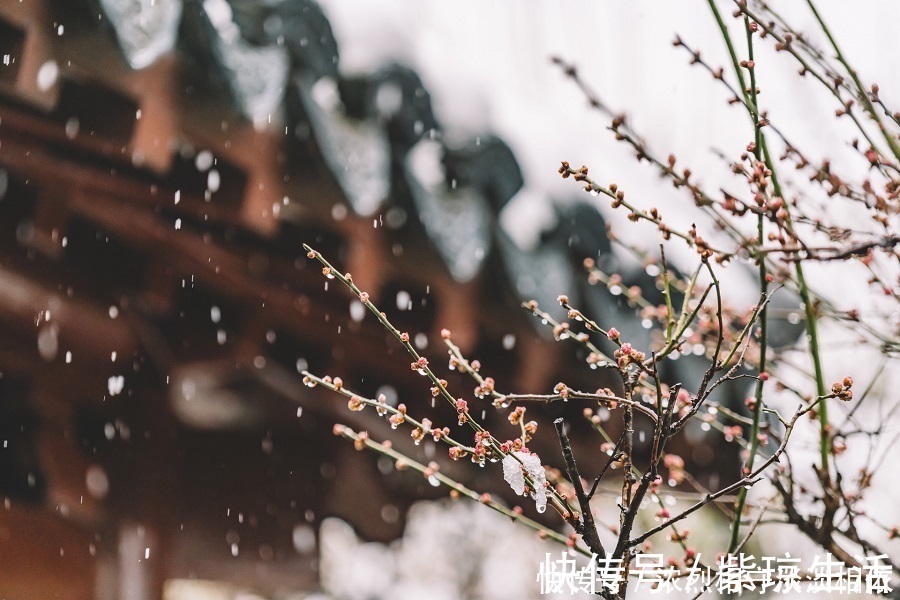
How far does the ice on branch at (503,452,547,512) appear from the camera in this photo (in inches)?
29.6

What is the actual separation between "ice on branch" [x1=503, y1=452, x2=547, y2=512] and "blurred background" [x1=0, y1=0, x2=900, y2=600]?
0.56 metres

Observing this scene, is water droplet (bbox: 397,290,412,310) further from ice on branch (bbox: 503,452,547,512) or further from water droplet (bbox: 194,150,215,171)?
ice on branch (bbox: 503,452,547,512)

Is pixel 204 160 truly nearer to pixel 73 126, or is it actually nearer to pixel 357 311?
pixel 73 126

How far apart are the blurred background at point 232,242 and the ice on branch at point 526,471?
1.84ft

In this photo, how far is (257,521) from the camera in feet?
10.6

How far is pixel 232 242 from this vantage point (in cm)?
206

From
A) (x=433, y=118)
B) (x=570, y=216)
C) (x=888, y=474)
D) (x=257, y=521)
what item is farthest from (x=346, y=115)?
(x=888, y=474)

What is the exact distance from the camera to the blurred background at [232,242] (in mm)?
1573

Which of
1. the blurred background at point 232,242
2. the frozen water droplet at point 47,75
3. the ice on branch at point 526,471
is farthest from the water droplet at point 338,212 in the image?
the ice on branch at point 526,471

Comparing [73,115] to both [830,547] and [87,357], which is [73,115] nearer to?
[87,357]

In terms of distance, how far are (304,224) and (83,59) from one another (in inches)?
27.5

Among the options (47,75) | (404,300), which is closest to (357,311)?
(404,300)

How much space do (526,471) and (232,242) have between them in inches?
60.0

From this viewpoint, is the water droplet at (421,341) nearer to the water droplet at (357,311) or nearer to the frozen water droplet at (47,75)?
the water droplet at (357,311)
